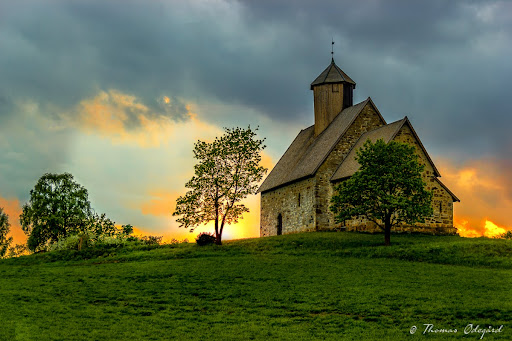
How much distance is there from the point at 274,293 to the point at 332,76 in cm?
4078

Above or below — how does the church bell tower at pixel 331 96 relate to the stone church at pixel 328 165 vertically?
above

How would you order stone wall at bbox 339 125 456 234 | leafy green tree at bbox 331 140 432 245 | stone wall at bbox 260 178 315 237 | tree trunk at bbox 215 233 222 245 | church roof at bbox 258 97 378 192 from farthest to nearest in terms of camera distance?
1. church roof at bbox 258 97 378 192
2. stone wall at bbox 260 178 315 237
3. stone wall at bbox 339 125 456 234
4. tree trunk at bbox 215 233 222 245
5. leafy green tree at bbox 331 140 432 245

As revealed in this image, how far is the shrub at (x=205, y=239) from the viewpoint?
50.9m

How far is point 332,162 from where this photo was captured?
58.0 metres

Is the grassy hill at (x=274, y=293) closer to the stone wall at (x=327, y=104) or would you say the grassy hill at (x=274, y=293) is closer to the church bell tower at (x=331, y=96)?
the stone wall at (x=327, y=104)

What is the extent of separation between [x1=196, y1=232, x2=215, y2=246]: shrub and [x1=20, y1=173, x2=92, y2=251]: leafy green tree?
1017 inches

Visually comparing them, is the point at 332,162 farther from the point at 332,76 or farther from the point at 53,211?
the point at 53,211

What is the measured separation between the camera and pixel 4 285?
3616 cm

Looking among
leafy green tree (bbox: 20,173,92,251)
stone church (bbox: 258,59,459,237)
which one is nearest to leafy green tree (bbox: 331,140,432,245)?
stone church (bbox: 258,59,459,237)

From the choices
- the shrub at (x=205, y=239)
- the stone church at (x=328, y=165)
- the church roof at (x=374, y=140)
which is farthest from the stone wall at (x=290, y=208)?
the shrub at (x=205, y=239)

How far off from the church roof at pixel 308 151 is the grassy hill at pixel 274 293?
1341 centimetres

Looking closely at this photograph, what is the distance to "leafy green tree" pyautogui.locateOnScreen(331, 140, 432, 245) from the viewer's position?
45.0m

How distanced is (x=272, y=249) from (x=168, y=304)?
57.7 ft

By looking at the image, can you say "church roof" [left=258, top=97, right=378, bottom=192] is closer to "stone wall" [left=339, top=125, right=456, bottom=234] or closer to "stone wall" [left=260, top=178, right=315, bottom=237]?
"stone wall" [left=260, top=178, right=315, bottom=237]
